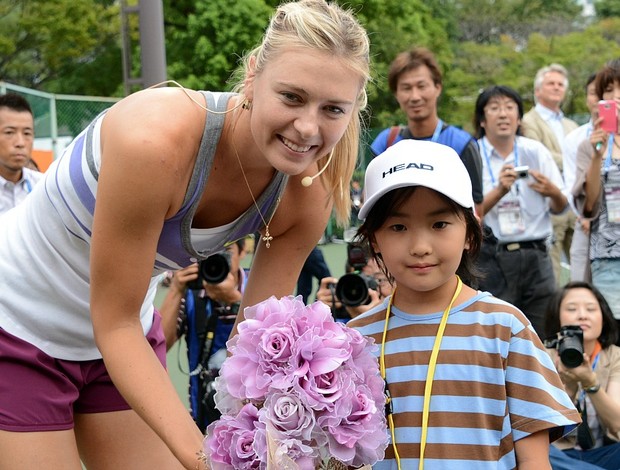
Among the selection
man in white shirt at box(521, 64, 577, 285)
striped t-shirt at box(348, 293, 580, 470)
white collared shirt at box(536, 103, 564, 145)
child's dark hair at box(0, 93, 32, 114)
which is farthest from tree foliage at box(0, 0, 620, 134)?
striped t-shirt at box(348, 293, 580, 470)

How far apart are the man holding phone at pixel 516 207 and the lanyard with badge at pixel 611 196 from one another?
528 millimetres

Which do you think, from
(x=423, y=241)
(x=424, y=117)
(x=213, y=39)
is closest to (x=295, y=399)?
(x=423, y=241)

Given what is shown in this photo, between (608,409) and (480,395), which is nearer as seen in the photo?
(480,395)

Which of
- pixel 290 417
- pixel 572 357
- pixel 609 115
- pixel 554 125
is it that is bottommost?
pixel 572 357

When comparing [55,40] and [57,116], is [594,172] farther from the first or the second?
[55,40]

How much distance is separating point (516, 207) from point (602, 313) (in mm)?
1422

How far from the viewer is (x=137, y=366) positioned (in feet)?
7.55

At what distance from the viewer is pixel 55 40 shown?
27516 millimetres

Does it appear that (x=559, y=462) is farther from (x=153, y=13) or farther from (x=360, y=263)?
Answer: (x=153, y=13)

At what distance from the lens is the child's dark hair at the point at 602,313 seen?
468 cm

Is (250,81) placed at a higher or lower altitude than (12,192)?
higher

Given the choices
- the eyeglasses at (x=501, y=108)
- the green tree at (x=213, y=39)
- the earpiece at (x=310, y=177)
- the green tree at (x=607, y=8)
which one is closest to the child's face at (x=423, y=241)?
the earpiece at (x=310, y=177)

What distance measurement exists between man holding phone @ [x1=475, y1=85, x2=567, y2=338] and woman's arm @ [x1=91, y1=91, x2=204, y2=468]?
364 centimetres

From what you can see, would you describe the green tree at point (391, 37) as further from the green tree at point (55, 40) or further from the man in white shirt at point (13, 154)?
the man in white shirt at point (13, 154)
